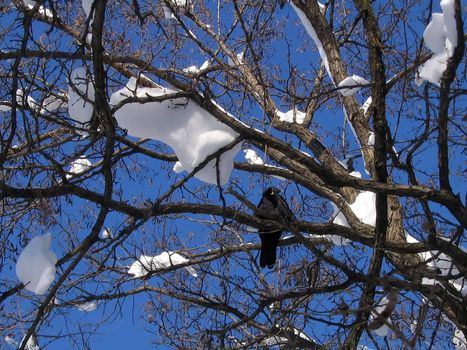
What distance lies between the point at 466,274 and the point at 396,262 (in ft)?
5.63

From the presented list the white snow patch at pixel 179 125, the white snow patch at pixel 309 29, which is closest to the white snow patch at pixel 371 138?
the white snow patch at pixel 309 29

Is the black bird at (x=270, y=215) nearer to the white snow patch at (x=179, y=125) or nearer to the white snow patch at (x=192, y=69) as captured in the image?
the white snow patch at (x=179, y=125)

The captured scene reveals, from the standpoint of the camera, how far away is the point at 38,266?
3.64 m

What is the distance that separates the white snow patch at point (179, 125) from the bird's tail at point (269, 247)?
0.79m

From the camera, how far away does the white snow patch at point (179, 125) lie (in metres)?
A: 3.62

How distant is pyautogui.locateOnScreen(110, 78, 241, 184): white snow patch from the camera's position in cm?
362

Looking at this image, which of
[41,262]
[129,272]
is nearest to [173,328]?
[129,272]

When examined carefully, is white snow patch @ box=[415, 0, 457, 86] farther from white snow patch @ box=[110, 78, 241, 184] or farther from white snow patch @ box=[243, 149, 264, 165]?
white snow patch @ box=[243, 149, 264, 165]

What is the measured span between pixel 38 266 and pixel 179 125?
1099 mm

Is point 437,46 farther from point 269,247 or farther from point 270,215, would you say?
point 269,247

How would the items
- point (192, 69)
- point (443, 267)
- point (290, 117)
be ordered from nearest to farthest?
point (443, 267) → point (290, 117) → point (192, 69)

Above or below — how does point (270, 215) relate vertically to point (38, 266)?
above

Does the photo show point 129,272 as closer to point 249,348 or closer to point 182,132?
point 249,348

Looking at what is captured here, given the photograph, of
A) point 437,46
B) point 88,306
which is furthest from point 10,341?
point 437,46
